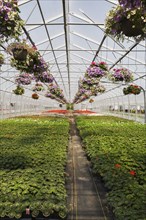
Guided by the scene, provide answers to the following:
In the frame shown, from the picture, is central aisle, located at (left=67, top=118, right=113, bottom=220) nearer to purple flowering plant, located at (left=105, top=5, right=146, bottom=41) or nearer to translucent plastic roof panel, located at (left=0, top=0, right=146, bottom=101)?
purple flowering plant, located at (left=105, top=5, right=146, bottom=41)

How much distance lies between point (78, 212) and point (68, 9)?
6.89 m

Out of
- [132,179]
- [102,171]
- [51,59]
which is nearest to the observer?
[132,179]

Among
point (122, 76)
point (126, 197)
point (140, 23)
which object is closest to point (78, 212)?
point (126, 197)

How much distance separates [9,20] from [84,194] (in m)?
3.14

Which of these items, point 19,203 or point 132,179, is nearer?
point 19,203

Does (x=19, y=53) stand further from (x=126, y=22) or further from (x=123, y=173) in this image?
(x=123, y=173)

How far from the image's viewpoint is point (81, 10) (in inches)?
337

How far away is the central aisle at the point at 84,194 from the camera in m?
3.77

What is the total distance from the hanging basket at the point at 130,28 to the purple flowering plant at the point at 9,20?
145cm

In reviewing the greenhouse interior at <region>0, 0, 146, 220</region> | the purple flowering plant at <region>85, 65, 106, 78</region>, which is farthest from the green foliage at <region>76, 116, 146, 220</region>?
the purple flowering plant at <region>85, 65, 106, 78</region>

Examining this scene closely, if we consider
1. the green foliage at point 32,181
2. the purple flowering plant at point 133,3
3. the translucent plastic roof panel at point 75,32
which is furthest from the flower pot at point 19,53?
the purple flowering plant at point 133,3

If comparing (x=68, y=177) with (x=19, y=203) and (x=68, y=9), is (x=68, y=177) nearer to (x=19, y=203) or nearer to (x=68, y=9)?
(x=19, y=203)

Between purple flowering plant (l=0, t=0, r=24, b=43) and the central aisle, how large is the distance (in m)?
2.79

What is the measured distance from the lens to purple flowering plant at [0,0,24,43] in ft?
10.9
